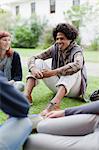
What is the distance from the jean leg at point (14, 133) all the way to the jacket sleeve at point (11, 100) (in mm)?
37

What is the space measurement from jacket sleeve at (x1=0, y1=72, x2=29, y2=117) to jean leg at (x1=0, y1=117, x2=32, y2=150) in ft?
0.12

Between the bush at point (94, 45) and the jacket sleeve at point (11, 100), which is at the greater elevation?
the jacket sleeve at point (11, 100)

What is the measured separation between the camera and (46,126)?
1212 millimetres

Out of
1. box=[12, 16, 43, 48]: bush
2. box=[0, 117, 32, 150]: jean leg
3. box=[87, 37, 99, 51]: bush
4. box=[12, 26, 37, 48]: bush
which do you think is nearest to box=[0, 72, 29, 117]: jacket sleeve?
box=[0, 117, 32, 150]: jean leg

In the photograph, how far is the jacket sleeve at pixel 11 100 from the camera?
39.3 inches

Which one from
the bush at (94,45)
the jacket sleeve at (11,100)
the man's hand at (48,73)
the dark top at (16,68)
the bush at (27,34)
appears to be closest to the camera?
the jacket sleeve at (11,100)

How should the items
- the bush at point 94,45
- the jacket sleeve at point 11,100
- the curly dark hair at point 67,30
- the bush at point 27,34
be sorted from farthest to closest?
the bush at point 27,34
the bush at point 94,45
the curly dark hair at point 67,30
the jacket sleeve at point 11,100

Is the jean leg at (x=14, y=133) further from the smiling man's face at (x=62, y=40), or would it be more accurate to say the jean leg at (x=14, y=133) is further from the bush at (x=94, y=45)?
the bush at (x=94, y=45)

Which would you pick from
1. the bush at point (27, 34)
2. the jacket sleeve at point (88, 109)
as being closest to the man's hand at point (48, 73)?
the jacket sleeve at point (88, 109)

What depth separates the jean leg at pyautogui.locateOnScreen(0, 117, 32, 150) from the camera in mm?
1029

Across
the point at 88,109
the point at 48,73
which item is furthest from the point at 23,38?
the point at 88,109

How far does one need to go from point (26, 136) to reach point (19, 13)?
7.82 m

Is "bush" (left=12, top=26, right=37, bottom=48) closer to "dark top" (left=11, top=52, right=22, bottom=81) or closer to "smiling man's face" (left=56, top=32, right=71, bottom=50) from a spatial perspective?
"dark top" (left=11, top=52, right=22, bottom=81)

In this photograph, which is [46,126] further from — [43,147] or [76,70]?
[76,70]
